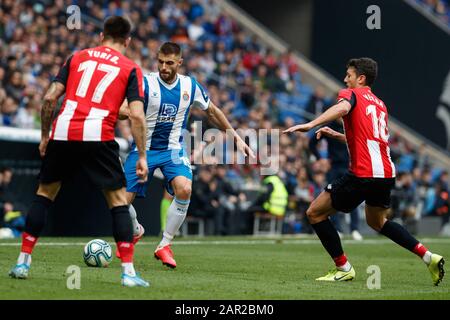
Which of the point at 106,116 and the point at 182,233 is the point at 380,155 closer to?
the point at 106,116

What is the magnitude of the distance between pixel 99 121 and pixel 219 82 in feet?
62.6

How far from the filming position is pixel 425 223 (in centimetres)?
2664

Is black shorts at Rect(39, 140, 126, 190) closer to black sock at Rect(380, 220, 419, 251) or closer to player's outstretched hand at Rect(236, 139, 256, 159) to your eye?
player's outstretched hand at Rect(236, 139, 256, 159)

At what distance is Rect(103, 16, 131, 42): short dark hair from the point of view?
8547 millimetres

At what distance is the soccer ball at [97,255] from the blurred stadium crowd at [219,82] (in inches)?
291

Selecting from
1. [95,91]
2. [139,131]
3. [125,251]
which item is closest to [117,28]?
[95,91]

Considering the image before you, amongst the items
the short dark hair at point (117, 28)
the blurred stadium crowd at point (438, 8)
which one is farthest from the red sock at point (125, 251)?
the blurred stadium crowd at point (438, 8)

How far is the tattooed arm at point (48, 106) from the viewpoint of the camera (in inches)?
336

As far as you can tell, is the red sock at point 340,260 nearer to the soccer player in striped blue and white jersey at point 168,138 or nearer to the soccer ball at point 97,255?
the soccer player in striped blue and white jersey at point 168,138

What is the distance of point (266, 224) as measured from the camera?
23234 millimetres

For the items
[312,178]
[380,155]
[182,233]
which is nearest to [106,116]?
[380,155]

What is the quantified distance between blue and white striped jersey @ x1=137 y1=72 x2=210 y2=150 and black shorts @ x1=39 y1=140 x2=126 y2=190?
2.60 metres

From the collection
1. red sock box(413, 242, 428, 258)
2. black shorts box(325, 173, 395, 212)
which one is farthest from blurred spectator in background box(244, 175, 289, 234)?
red sock box(413, 242, 428, 258)
